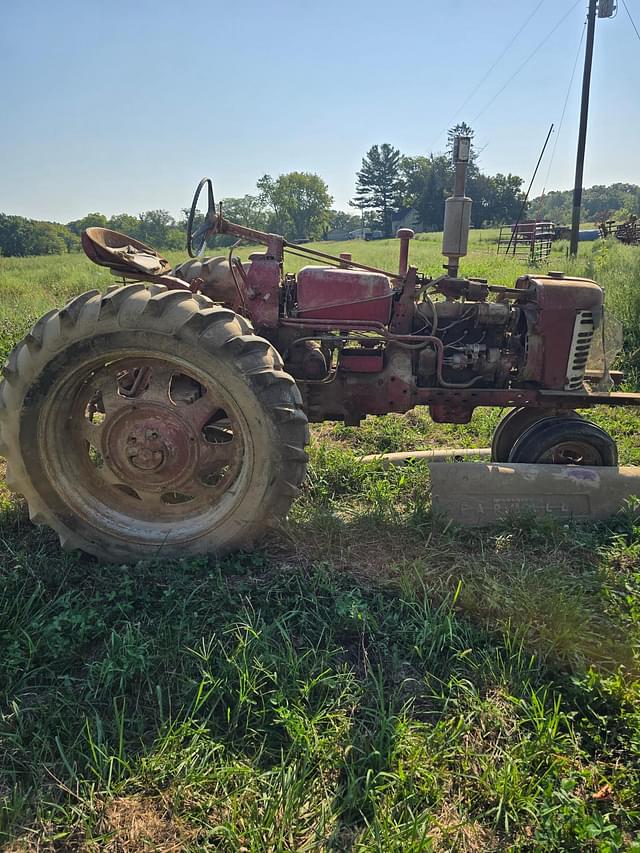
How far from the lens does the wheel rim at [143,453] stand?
305cm

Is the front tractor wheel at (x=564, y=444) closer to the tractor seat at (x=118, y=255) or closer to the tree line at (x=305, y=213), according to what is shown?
the tractor seat at (x=118, y=255)

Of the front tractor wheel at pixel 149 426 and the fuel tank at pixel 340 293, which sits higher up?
the fuel tank at pixel 340 293

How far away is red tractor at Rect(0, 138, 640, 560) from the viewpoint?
2893 millimetres

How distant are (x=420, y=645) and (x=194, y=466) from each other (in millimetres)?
1489

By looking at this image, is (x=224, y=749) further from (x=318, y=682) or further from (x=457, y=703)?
(x=457, y=703)

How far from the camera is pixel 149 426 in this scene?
3.09m

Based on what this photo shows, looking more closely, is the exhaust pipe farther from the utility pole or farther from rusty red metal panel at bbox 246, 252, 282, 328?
the utility pole

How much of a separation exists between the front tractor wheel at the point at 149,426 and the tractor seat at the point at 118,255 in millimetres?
473

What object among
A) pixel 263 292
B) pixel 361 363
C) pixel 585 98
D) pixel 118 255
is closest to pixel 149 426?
pixel 118 255

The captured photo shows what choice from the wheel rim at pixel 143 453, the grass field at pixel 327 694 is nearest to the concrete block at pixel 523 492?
the grass field at pixel 327 694

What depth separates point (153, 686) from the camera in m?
2.24

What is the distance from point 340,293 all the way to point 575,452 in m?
1.95

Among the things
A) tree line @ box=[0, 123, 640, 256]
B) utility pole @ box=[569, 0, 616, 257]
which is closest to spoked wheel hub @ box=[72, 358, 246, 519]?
utility pole @ box=[569, 0, 616, 257]

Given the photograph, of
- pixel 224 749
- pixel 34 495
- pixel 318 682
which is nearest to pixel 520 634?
pixel 318 682
